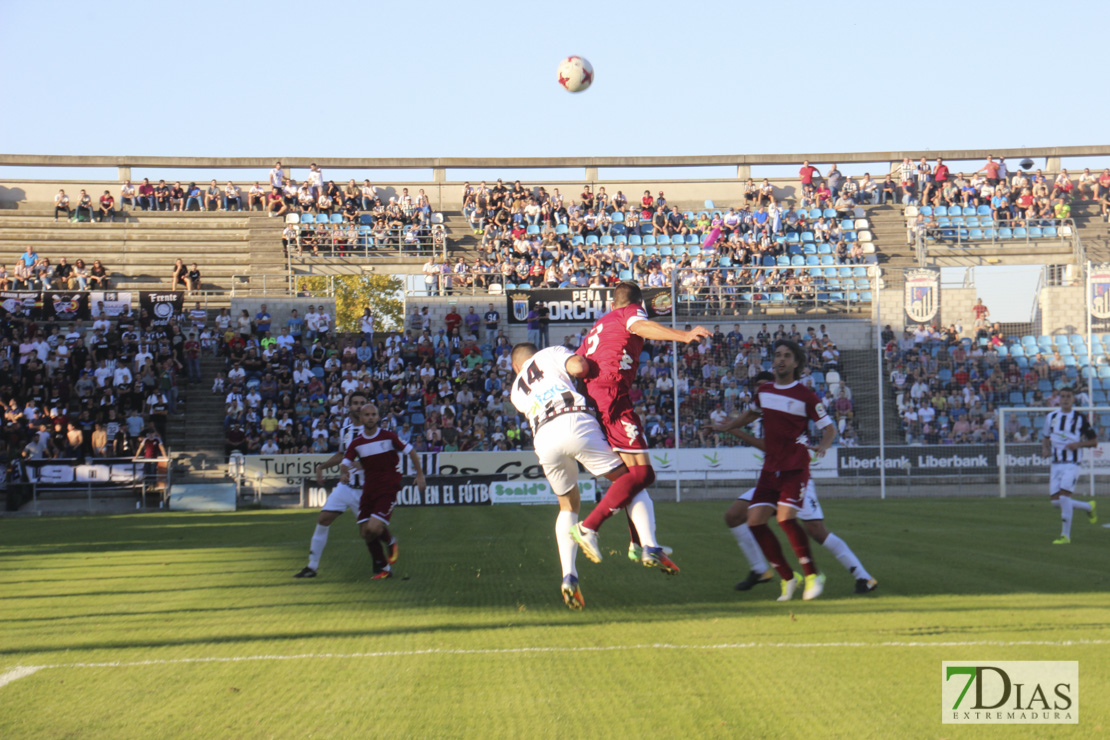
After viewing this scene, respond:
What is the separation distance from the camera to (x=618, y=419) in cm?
794

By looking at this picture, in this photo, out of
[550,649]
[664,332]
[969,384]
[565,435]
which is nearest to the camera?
[550,649]

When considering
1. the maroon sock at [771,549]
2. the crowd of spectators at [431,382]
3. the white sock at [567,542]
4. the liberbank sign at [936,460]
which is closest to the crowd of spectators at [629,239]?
the crowd of spectators at [431,382]

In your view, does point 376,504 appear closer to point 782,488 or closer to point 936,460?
point 782,488

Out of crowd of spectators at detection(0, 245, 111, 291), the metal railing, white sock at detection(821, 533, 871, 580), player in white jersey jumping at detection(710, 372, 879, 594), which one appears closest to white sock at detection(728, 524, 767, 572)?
player in white jersey jumping at detection(710, 372, 879, 594)

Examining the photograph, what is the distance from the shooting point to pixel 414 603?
26.8 ft

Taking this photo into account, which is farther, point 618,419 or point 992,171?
point 992,171

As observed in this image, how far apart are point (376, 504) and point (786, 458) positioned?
4.32 m

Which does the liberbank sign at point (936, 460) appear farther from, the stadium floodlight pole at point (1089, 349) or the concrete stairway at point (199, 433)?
the concrete stairway at point (199, 433)

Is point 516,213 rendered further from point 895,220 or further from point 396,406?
point 895,220

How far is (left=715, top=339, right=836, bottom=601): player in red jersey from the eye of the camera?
7992mm

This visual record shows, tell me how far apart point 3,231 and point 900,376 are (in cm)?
3176

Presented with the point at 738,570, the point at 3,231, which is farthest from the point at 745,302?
the point at 3,231

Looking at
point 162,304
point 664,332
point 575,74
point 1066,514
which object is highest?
point 575,74

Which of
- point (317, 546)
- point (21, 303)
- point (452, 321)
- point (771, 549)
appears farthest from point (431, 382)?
point (771, 549)
